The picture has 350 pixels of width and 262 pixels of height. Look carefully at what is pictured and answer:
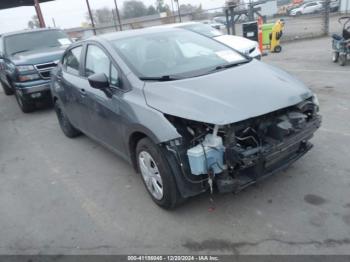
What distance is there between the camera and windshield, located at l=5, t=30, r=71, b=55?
335 inches

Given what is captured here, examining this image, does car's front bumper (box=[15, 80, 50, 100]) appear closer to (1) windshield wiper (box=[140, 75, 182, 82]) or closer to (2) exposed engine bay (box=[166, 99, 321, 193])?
(1) windshield wiper (box=[140, 75, 182, 82])

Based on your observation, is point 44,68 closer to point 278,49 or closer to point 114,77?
point 114,77

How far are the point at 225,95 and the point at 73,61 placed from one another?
114 inches

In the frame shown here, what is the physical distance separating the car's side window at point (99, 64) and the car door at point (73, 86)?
0.26 meters

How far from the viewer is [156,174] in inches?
130

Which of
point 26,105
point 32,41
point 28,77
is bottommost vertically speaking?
point 26,105

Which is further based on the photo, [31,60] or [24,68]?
[31,60]

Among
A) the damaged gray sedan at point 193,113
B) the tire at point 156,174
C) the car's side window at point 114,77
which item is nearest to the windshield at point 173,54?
the damaged gray sedan at point 193,113

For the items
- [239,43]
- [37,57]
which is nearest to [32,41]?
[37,57]

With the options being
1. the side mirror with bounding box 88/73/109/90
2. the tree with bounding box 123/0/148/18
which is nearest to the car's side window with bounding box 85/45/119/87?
the side mirror with bounding box 88/73/109/90

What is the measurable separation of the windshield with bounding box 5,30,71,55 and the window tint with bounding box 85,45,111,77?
4946 mm

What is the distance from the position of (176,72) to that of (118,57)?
0.68m

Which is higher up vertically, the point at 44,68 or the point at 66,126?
the point at 44,68

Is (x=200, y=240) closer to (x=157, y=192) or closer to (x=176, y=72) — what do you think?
(x=157, y=192)
